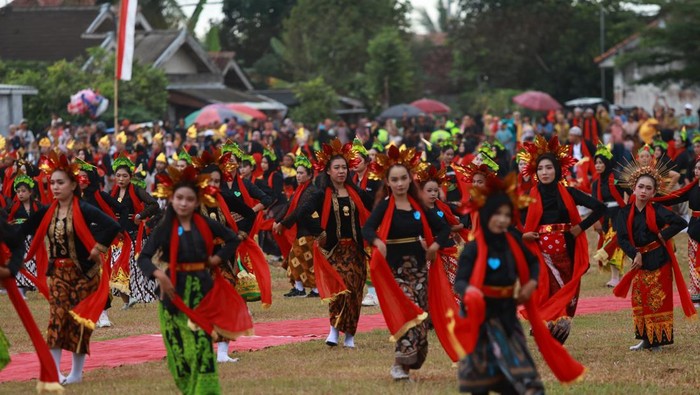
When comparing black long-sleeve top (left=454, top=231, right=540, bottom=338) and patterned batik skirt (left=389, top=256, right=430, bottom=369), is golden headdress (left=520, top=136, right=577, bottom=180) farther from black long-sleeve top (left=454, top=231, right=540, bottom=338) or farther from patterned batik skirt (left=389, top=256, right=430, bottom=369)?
black long-sleeve top (left=454, top=231, right=540, bottom=338)

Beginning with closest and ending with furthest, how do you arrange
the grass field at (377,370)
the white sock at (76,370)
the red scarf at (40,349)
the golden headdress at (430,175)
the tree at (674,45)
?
the red scarf at (40,349), the grass field at (377,370), the white sock at (76,370), the golden headdress at (430,175), the tree at (674,45)

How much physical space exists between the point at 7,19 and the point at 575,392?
44.2 meters

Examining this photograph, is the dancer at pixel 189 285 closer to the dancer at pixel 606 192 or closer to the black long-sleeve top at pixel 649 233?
the black long-sleeve top at pixel 649 233

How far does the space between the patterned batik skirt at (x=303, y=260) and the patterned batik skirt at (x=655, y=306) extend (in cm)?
571

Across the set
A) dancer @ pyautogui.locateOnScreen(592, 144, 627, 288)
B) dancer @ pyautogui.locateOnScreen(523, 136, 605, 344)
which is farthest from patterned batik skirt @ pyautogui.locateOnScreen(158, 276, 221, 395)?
dancer @ pyautogui.locateOnScreen(592, 144, 627, 288)

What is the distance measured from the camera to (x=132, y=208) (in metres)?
16.3

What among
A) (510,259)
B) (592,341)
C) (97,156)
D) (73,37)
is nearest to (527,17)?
(73,37)

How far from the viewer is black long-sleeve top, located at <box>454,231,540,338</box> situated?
28.6 ft

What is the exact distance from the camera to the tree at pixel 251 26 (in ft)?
226

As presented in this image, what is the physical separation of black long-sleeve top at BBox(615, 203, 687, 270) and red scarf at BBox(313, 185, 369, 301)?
249cm

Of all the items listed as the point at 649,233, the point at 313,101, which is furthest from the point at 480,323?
the point at 313,101

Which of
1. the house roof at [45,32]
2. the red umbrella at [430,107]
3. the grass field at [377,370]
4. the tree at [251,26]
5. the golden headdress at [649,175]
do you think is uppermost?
the tree at [251,26]

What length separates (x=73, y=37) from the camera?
48.9m

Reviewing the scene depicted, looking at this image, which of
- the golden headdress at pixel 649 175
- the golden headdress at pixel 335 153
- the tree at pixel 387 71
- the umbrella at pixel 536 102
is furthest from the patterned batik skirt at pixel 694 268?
the tree at pixel 387 71
